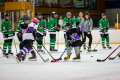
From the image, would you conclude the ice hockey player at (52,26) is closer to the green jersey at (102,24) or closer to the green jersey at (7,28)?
the green jersey at (7,28)

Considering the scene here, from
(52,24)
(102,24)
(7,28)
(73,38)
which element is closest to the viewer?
(73,38)

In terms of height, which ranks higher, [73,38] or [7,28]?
[7,28]

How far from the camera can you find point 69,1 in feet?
78.8

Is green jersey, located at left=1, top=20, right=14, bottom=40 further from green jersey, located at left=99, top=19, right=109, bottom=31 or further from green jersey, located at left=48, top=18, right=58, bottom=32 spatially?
green jersey, located at left=99, top=19, right=109, bottom=31

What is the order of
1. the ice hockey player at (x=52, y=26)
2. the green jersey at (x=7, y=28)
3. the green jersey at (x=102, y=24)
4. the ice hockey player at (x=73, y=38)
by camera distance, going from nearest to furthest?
the ice hockey player at (x=73, y=38), the green jersey at (x=7, y=28), the ice hockey player at (x=52, y=26), the green jersey at (x=102, y=24)

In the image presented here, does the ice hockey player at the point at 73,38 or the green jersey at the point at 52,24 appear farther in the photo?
the green jersey at the point at 52,24

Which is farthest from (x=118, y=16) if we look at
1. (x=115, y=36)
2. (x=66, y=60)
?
(x=66, y=60)

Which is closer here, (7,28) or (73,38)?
(73,38)

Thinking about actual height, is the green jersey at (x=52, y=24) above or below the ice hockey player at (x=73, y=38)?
above

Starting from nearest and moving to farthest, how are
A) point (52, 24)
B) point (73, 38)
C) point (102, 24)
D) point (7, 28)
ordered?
point (73, 38), point (7, 28), point (52, 24), point (102, 24)

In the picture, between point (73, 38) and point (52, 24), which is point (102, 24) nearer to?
point (52, 24)

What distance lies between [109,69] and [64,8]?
19.5 m

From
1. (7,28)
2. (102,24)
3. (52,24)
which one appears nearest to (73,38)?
(7,28)

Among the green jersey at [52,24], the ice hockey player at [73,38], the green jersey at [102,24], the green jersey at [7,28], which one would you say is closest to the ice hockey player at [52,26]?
the green jersey at [52,24]
